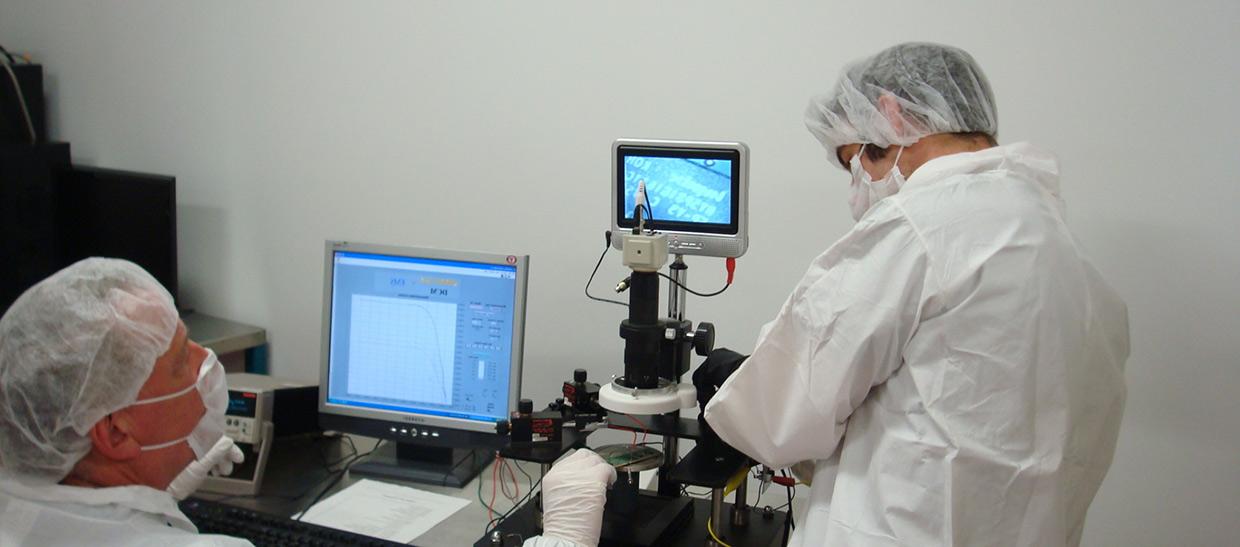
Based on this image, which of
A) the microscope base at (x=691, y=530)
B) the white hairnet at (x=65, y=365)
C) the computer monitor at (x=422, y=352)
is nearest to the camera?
the white hairnet at (x=65, y=365)

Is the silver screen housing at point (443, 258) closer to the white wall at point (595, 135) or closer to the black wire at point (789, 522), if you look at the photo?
the white wall at point (595, 135)

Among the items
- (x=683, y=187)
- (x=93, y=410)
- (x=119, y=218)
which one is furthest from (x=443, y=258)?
(x=119, y=218)

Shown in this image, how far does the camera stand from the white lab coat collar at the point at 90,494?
121 centimetres

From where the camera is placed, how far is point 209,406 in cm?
141

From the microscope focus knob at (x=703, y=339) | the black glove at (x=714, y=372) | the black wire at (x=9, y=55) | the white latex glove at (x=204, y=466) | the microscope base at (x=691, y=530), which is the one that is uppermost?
the black wire at (x=9, y=55)

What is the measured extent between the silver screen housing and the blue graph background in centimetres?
37

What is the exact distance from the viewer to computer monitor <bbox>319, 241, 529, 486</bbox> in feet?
6.24

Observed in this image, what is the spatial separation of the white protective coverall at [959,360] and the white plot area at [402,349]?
0.85m

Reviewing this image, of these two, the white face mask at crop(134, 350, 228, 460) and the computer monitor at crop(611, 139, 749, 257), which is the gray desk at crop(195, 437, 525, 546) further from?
the computer monitor at crop(611, 139, 749, 257)

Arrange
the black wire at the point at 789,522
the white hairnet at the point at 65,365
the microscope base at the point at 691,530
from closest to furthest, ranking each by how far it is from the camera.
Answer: the white hairnet at the point at 65,365
the microscope base at the point at 691,530
the black wire at the point at 789,522

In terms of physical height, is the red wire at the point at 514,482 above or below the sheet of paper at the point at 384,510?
above

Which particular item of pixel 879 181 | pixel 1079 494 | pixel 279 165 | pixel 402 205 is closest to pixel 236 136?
pixel 279 165

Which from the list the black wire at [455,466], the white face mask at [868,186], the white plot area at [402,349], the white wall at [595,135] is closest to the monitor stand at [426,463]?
the black wire at [455,466]

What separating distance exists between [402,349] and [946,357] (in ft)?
3.79
